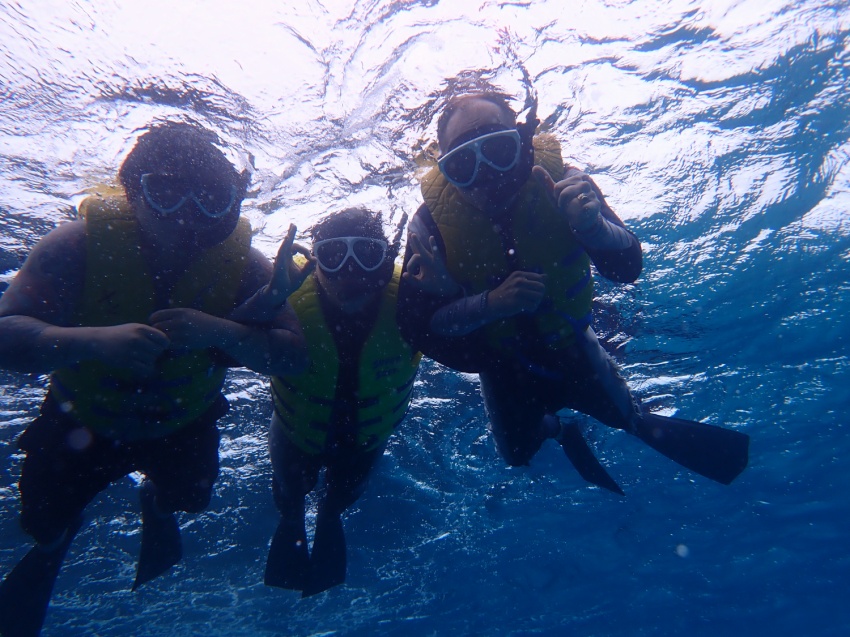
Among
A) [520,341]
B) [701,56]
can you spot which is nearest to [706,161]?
[701,56]

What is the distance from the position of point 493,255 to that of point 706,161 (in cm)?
533

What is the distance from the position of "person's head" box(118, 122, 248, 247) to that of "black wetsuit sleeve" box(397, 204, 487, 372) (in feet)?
5.88

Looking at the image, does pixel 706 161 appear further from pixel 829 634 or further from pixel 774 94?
pixel 829 634

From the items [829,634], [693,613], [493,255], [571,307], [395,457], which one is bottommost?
[829,634]

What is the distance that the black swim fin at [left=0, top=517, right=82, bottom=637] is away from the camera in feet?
17.1

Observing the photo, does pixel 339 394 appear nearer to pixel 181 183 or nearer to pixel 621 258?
pixel 181 183

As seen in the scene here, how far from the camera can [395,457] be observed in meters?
14.5

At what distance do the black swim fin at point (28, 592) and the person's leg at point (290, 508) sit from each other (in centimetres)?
230

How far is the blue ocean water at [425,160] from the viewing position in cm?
570

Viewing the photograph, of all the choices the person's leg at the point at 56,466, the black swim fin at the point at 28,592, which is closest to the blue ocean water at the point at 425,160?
the person's leg at the point at 56,466

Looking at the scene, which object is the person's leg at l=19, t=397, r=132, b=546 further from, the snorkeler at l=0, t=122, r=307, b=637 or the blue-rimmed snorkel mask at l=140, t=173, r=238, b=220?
the blue-rimmed snorkel mask at l=140, t=173, r=238, b=220

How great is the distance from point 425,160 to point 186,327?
360 centimetres

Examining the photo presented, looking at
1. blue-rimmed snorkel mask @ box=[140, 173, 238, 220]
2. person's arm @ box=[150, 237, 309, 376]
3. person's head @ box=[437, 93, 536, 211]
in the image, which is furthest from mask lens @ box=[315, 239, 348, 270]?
person's head @ box=[437, 93, 536, 211]

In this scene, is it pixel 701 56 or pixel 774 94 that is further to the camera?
pixel 774 94
